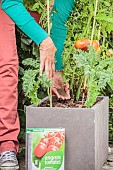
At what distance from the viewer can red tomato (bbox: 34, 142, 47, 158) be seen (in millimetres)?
2625

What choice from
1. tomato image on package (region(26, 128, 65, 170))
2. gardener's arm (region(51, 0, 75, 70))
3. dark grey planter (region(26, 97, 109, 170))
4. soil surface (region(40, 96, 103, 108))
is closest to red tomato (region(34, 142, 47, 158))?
tomato image on package (region(26, 128, 65, 170))

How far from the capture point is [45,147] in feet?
8.61

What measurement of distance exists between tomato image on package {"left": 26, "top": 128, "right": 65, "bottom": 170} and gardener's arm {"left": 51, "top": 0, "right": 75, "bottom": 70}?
1.88 ft

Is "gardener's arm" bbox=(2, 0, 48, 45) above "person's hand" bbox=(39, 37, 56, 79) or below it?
above

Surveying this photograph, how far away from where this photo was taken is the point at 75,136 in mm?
2689

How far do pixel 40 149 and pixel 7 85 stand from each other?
49 cm

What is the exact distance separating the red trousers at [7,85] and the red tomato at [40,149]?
1.21 feet

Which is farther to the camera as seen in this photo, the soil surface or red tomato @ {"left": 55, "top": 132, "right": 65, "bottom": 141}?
the soil surface

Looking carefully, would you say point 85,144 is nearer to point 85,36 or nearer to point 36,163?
point 36,163

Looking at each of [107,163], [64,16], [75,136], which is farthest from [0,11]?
[107,163]

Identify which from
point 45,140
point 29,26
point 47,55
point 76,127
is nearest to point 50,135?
point 45,140

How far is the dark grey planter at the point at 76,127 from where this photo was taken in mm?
2666

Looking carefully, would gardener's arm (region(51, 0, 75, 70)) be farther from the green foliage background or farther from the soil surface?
the soil surface

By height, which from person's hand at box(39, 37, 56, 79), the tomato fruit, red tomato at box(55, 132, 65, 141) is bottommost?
red tomato at box(55, 132, 65, 141)
